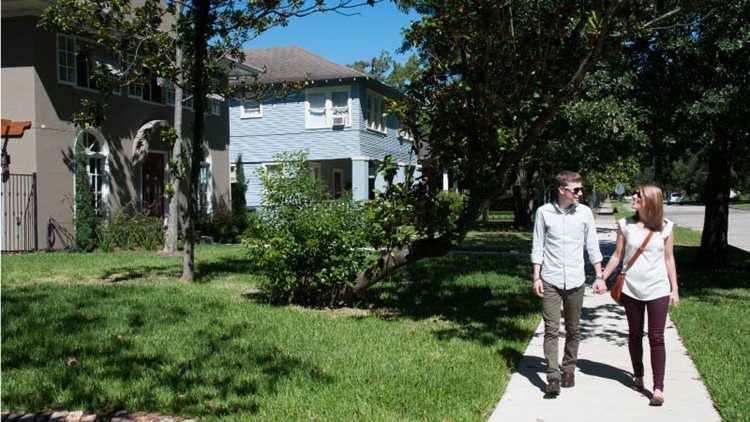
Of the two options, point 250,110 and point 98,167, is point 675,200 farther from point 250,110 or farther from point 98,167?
point 98,167

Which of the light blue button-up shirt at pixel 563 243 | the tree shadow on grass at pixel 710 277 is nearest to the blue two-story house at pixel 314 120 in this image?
the tree shadow on grass at pixel 710 277

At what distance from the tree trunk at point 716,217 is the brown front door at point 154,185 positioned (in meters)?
14.2

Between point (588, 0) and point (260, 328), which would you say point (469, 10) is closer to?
point (588, 0)

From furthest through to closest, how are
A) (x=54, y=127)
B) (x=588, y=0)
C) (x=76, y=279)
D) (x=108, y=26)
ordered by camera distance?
(x=54, y=127) → (x=108, y=26) → (x=76, y=279) → (x=588, y=0)

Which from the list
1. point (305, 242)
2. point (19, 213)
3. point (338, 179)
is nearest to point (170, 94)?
point (19, 213)

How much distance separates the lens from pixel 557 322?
17.9ft

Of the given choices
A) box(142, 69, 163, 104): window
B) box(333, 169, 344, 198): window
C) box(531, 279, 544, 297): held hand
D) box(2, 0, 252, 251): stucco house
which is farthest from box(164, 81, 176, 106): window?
box(531, 279, 544, 297): held hand

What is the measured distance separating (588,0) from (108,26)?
8.63m

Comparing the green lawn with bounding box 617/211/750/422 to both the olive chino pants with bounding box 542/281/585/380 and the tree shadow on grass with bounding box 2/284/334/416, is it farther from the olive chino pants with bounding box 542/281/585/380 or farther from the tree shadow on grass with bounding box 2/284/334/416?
the tree shadow on grass with bounding box 2/284/334/416

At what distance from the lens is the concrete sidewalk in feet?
16.1

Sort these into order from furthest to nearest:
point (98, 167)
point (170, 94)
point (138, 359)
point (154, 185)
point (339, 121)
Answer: point (339, 121), point (170, 94), point (154, 185), point (98, 167), point (138, 359)

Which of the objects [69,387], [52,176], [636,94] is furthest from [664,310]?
[52,176]

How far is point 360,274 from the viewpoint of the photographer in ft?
29.1

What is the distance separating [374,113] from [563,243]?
81.7 ft
